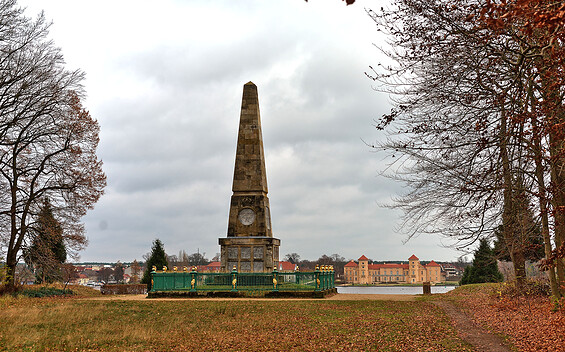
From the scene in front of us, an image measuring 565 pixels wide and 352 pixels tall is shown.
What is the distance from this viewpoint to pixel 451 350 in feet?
31.8

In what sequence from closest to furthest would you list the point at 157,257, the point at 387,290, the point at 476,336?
the point at 476,336
the point at 157,257
the point at 387,290

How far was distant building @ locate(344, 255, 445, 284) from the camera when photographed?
113 meters

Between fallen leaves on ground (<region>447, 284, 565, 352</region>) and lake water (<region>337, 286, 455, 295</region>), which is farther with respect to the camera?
lake water (<region>337, 286, 455, 295</region>)

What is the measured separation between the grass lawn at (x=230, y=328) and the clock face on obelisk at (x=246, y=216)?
7.57 metres

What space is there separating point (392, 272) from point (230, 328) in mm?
119778

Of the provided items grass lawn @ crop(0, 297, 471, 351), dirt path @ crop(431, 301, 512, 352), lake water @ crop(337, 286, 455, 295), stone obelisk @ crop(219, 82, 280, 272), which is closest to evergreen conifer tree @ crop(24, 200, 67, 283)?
grass lawn @ crop(0, 297, 471, 351)

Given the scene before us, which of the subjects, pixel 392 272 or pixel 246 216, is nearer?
pixel 246 216

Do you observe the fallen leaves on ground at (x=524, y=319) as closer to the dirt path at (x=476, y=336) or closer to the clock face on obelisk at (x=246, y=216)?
the dirt path at (x=476, y=336)

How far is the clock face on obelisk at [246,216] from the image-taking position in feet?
82.3

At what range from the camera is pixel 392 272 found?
12650cm

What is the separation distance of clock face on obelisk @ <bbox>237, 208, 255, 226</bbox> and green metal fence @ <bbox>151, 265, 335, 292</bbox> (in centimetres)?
314

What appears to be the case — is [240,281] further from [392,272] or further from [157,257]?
[392,272]

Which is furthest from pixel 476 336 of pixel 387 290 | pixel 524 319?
pixel 387 290

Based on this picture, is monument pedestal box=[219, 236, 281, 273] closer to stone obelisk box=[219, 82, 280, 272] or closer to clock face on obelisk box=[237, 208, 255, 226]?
stone obelisk box=[219, 82, 280, 272]
